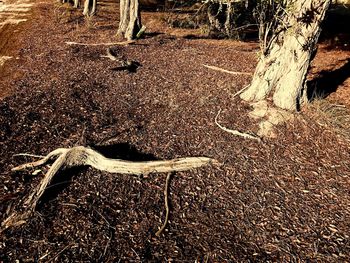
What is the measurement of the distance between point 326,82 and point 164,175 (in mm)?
6272

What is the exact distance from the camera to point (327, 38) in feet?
42.8

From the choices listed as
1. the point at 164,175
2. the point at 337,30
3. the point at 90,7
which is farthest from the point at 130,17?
the point at 337,30

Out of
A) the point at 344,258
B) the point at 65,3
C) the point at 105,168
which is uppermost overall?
the point at 65,3

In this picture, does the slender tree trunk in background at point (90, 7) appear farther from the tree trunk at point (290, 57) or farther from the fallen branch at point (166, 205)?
→ the fallen branch at point (166, 205)

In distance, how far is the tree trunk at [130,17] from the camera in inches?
446

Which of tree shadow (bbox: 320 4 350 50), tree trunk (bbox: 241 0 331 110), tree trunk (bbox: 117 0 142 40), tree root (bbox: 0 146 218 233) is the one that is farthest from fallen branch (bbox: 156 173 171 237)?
tree shadow (bbox: 320 4 350 50)

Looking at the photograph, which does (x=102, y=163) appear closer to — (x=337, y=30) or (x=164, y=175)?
(x=164, y=175)

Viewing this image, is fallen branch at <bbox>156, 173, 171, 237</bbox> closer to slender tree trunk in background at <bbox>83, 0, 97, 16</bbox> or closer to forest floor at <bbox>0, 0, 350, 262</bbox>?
forest floor at <bbox>0, 0, 350, 262</bbox>

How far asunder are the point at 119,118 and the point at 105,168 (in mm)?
1807

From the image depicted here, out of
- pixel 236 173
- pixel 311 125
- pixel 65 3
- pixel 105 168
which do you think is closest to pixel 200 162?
pixel 236 173

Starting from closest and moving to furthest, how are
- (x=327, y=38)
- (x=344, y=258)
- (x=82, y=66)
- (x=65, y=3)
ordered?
1. (x=344, y=258)
2. (x=82, y=66)
3. (x=327, y=38)
4. (x=65, y=3)

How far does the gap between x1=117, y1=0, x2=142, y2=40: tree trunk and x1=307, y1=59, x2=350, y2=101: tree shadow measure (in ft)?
20.9

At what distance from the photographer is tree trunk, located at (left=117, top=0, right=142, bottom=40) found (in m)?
11.3

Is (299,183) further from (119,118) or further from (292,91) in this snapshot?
(119,118)
